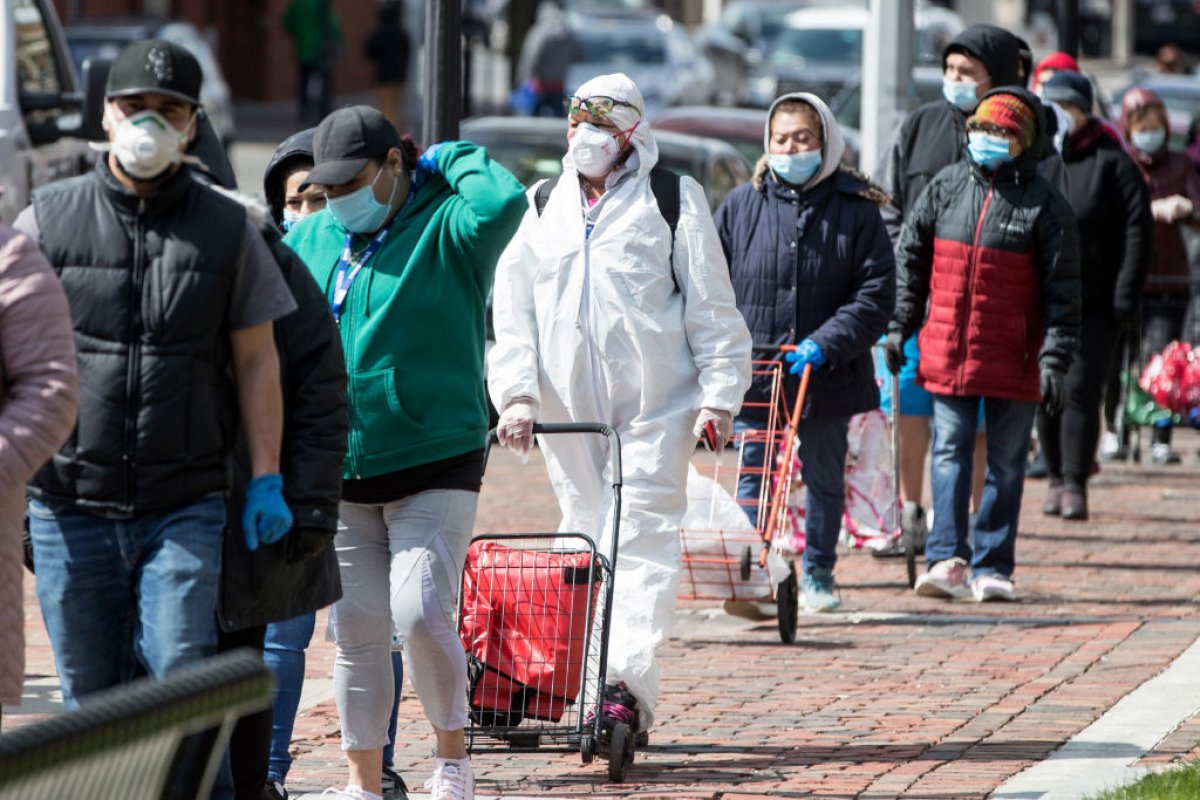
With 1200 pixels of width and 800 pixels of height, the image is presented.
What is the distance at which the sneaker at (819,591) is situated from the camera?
930 centimetres

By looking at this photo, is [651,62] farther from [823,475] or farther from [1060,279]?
[823,475]

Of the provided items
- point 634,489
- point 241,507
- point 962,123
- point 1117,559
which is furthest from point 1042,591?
point 241,507

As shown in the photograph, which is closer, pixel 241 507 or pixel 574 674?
pixel 241 507

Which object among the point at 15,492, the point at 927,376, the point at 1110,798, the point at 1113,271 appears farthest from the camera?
the point at 1113,271

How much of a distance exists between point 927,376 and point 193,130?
16.5 ft

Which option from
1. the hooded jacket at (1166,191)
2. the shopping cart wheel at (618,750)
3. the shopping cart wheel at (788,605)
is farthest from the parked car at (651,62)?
the shopping cart wheel at (618,750)

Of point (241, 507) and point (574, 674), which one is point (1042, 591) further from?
point (241, 507)

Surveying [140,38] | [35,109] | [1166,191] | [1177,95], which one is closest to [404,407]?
[35,109]

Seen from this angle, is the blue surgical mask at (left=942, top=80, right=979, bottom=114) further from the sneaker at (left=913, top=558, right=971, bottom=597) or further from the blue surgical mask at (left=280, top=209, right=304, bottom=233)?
the blue surgical mask at (left=280, top=209, right=304, bottom=233)

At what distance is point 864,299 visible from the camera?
8852mm

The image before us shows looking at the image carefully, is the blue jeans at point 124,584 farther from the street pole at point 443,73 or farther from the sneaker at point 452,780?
the street pole at point 443,73

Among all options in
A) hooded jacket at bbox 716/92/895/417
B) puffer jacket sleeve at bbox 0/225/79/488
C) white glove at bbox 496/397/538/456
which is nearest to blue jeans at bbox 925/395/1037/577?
hooded jacket at bbox 716/92/895/417

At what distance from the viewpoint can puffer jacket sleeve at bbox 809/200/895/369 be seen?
8.73 meters

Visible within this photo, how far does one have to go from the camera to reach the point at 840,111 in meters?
20.2
